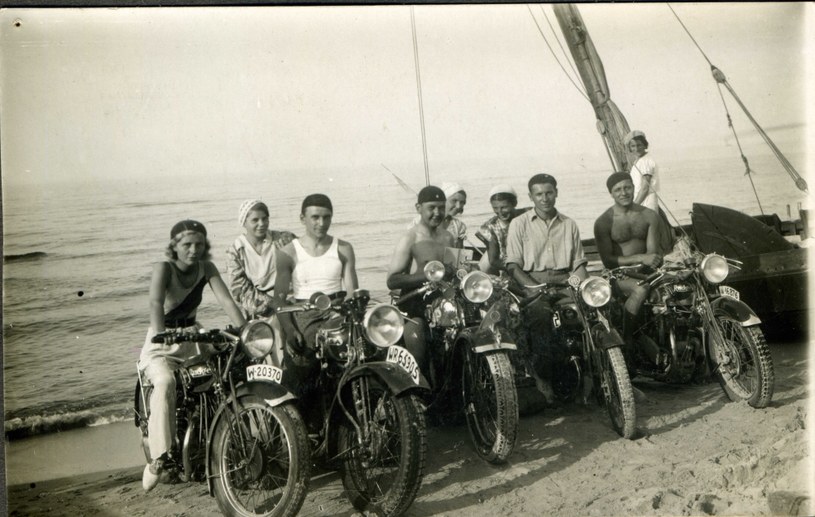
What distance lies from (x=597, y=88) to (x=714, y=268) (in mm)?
2544

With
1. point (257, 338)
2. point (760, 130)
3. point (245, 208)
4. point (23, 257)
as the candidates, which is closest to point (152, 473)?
point (257, 338)

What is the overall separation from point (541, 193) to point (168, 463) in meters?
3.15

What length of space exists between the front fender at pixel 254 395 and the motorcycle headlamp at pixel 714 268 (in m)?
3.11

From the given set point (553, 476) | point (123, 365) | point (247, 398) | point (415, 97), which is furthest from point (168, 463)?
point (123, 365)

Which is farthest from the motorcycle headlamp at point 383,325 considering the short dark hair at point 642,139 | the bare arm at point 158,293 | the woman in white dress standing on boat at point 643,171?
the short dark hair at point 642,139

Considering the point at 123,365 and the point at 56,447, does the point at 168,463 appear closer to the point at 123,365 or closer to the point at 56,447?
the point at 56,447

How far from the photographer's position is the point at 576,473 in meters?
3.90

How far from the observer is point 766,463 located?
384 centimetres

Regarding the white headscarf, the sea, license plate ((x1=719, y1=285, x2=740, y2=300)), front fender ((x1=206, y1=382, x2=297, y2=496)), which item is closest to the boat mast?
the sea

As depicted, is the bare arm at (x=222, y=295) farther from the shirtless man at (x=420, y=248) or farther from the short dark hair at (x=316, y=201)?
the shirtless man at (x=420, y=248)

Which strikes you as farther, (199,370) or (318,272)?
(318,272)

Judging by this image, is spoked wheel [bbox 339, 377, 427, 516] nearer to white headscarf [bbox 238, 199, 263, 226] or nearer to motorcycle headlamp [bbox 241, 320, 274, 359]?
motorcycle headlamp [bbox 241, 320, 274, 359]

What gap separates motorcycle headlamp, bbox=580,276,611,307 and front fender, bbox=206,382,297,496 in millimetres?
2135

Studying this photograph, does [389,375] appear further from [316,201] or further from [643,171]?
[643,171]
